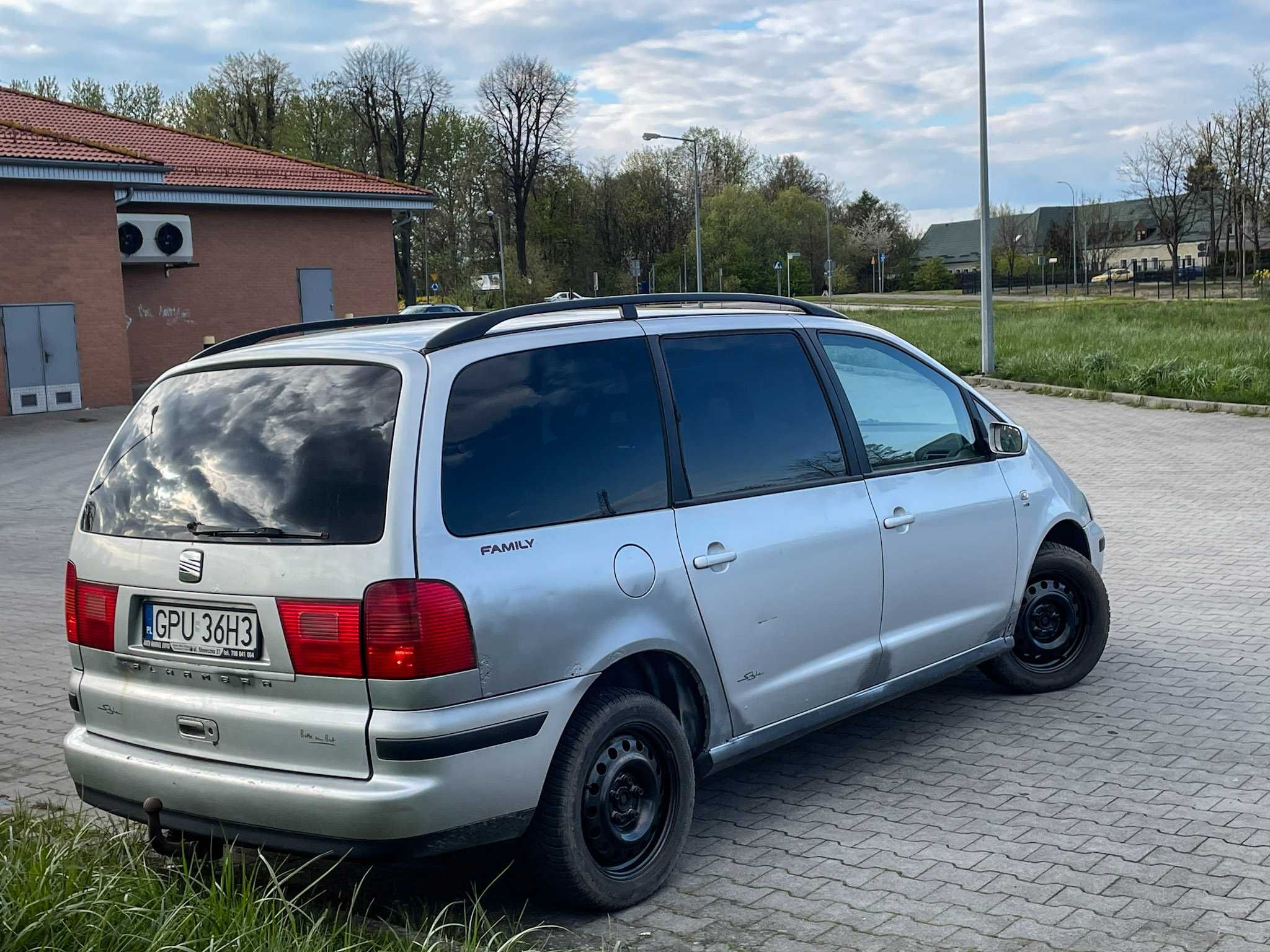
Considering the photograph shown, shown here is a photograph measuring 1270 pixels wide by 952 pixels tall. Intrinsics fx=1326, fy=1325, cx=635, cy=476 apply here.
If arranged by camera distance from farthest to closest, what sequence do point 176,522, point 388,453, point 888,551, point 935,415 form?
1. point 935,415
2. point 888,551
3. point 176,522
4. point 388,453

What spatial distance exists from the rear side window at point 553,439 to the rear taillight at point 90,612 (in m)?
1.20

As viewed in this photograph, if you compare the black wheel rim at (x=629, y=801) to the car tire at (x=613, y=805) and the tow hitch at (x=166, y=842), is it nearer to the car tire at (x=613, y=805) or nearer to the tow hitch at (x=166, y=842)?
the car tire at (x=613, y=805)

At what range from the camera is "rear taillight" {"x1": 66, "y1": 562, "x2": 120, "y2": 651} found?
4.03 meters

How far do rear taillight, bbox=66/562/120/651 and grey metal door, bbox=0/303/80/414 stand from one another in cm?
2456

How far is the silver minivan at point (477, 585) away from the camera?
354 cm

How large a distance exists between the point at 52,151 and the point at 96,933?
25984mm

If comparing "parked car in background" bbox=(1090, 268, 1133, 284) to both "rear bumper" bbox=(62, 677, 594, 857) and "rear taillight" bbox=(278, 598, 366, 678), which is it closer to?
"rear bumper" bbox=(62, 677, 594, 857)

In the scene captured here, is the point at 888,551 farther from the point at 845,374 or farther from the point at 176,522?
the point at 176,522

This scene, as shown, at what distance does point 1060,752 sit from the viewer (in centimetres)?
533

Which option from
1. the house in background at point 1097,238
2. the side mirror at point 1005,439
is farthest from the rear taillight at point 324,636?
the house in background at point 1097,238

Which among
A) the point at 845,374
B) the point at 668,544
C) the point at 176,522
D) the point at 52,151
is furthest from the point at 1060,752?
the point at 52,151

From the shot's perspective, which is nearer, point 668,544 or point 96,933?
point 96,933

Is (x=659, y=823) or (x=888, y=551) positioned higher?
(x=888, y=551)

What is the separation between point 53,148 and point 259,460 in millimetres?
25596
